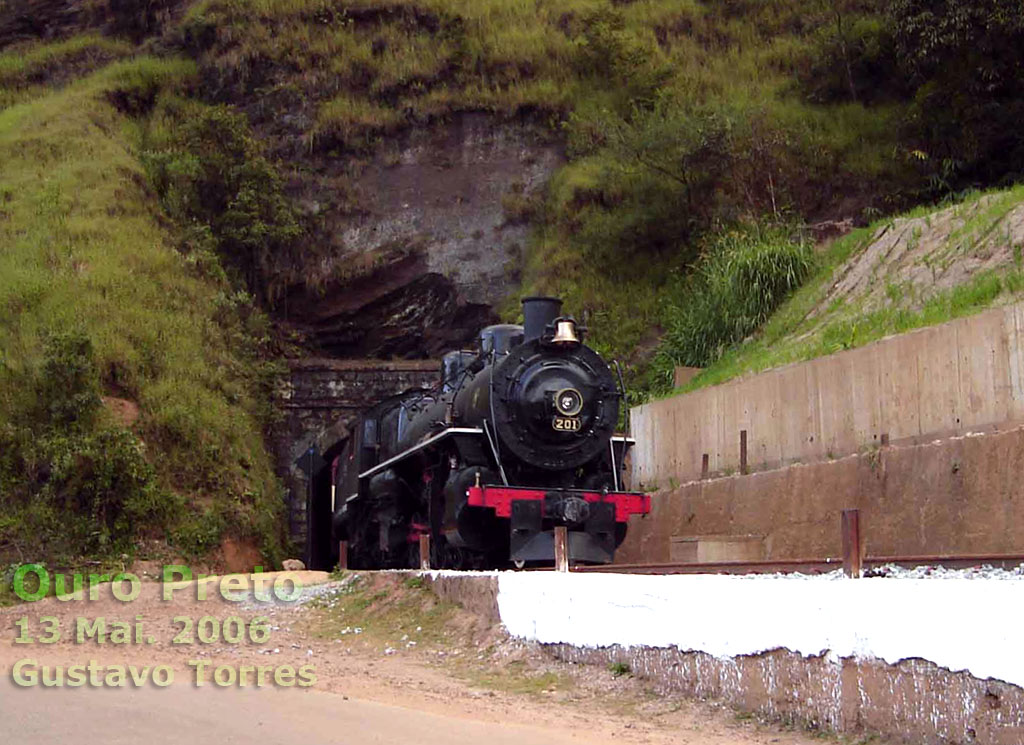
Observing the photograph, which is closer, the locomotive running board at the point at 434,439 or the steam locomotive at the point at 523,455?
the steam locomotive at the point at 523,455

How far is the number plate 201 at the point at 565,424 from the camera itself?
1224 cm

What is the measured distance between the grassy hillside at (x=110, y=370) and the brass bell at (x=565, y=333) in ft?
24.8

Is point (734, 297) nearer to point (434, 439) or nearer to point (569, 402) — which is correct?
point (569, 402)

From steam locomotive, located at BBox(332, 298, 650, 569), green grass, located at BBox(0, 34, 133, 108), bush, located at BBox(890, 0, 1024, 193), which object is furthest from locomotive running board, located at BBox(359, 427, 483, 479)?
green grass, located at BBox(0, 34, 133, 108)

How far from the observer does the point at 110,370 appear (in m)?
Answer: 19.0

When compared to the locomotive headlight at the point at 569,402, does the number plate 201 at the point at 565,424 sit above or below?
below

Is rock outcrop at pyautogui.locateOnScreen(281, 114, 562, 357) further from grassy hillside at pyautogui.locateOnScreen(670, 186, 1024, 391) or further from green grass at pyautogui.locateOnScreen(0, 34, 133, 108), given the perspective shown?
green grass at pyautogui.locateOnScreen(0, 34, 133, 108)

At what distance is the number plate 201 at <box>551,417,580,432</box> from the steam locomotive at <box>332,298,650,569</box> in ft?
0.04

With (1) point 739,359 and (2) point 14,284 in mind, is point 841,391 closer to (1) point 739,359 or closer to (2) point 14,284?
(1) point 739,359

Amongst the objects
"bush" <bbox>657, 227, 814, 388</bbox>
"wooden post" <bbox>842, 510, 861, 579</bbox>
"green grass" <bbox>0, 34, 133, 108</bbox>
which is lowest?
"wooden post" <bbox>842, 510, 861, 579</bbox>

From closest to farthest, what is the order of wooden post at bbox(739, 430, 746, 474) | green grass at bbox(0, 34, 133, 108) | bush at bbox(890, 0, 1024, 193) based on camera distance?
wooden post at bbox(739, 430, 746, 474) < bush at bbox(890, 0, 1024, 193) < green grass at bbox(0, 34, 133, 108)

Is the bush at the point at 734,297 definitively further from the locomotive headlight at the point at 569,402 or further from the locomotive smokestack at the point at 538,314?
the locomotive headlight at the point at 569,402

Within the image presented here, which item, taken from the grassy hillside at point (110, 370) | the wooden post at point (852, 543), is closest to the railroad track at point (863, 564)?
the wooden post at point (852, 543)

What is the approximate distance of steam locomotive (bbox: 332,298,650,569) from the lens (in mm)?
11594
